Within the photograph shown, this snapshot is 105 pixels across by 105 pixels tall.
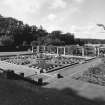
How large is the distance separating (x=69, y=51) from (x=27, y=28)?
22.7 meters

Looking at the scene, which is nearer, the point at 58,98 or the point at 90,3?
the point at 58,98

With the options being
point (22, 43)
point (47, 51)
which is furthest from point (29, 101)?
point (22, 43)

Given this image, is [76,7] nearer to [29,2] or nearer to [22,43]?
[29,2]

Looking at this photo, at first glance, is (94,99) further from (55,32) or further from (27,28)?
(27,28)

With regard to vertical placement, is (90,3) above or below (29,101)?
above

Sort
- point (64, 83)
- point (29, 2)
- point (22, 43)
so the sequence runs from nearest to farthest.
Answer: point (64, 83), point (29, 2), point (22, 43)

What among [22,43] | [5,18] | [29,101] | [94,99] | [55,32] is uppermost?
[5,18]

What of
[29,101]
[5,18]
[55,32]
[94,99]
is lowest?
[94,99]

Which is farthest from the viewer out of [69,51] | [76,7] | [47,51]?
[47,51]

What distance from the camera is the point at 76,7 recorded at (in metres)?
9.99

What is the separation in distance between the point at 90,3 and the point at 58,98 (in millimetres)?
7409

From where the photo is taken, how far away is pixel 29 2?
925 centimetres

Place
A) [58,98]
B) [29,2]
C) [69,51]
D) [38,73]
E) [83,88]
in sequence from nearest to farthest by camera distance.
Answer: [58,98] → [83,88] → [29,2] → [38,73] → [69,51]

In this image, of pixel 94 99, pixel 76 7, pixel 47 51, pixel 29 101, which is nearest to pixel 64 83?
pixel 94 99
